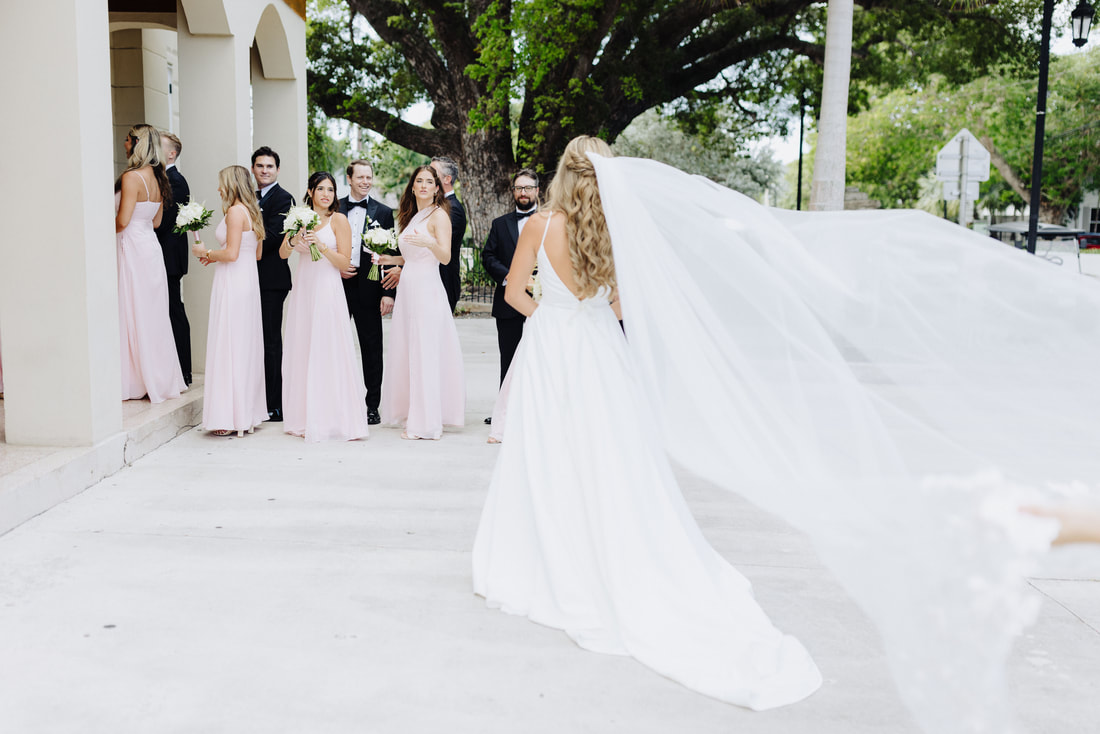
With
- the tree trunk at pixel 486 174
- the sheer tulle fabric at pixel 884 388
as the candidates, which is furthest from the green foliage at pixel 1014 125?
the sheer tulle fabric at pixel 884 388

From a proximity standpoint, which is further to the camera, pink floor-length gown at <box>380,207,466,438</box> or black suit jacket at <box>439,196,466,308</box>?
black suit jacket at <box>439,196,466,308</box>

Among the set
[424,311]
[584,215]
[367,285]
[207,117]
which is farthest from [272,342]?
→ [584,215]

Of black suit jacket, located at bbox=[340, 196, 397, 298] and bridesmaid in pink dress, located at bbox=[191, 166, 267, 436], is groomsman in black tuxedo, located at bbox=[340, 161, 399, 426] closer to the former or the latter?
black suit jacket, located at bbox=[340, 196, 397, 298]

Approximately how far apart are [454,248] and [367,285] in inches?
34.9

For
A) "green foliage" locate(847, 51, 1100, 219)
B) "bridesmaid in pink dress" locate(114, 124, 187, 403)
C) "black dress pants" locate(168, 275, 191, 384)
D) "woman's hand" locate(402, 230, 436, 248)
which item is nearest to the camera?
"woman's hand" locate(402, 230, 436, 248)

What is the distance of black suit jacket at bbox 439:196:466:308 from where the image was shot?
27.7 ft

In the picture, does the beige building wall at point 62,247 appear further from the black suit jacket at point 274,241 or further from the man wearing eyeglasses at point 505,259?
the man wearing eyeglasses at point 505,259

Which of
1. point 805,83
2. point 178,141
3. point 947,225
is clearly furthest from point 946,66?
point 947,225

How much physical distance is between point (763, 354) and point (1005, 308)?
2.92 ft

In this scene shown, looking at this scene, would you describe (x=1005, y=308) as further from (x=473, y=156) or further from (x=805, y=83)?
(x=805, y=83)

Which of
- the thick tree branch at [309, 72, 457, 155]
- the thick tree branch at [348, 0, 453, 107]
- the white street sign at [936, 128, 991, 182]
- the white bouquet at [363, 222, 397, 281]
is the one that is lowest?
the white bouquet at [363, 222, 397, 281]

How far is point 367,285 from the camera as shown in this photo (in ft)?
29.0

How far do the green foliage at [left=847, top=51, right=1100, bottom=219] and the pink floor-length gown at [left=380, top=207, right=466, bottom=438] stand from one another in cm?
3563

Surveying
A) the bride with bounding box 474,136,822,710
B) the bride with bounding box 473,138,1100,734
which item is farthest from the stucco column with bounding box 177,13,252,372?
the bride with bounding box 474,136,822,710
